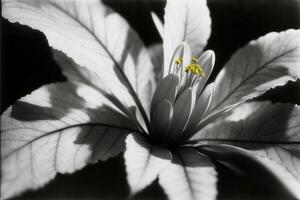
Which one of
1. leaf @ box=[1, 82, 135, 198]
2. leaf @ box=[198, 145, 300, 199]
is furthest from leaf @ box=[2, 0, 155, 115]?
leaf @ box=[198, 145, 300, 199]

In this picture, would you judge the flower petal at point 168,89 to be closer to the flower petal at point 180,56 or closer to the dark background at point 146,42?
the flower petal at point 180,56

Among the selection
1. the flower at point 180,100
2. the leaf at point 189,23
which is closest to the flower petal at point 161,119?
the flower at point 180,100

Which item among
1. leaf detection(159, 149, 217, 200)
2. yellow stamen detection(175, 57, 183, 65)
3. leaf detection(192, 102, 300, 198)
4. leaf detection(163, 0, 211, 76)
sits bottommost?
leaf detection(192, 102, 300, 198)

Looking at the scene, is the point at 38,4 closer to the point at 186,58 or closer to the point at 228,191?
the point at 186,58

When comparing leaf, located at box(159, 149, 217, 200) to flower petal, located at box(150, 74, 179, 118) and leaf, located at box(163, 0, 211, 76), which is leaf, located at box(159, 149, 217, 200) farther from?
leaf, located at box(163, 0, 211, 76)

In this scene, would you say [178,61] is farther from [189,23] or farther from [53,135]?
[53,135]

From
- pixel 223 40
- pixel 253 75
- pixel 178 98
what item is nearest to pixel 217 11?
pixel 223 40
